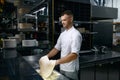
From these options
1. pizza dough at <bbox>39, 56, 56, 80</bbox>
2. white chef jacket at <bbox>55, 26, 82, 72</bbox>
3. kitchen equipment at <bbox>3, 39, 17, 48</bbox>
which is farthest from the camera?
kitchen equipment at <bbox>3, 39, 17, 48</bbox>

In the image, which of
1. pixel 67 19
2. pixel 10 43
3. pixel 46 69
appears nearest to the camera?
pixel 46 69

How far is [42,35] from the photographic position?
3.71m

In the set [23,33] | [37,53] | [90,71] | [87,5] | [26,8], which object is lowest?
[90,71]

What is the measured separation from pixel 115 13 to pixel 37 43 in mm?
2356

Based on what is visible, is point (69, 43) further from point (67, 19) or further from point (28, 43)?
point (28, 43)

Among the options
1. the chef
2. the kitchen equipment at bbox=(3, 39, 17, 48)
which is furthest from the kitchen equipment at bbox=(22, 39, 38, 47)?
the chef

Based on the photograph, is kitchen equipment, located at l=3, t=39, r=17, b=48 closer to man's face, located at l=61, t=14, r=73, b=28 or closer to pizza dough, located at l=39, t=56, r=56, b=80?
man's face, located at l=61, t=14, r=73, b=28

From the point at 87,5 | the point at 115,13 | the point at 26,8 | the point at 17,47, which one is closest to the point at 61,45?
the point at 26,8

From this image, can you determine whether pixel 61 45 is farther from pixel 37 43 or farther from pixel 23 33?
pixel 23 33

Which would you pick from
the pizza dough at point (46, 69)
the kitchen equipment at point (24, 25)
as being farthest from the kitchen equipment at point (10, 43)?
the pizza dough at point (46, 69)

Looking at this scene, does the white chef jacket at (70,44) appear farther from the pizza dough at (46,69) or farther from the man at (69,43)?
the pizza dough at (46,69)

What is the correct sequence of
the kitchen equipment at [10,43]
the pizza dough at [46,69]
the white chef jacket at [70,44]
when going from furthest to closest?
the kitchen equipment at [10,43] < the white chef jacket at [70,44] < the pizza dough at [46,69]

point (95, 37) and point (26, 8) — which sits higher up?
point (26, 8)

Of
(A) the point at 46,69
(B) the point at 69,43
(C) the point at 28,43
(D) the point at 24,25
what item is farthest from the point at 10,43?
(A) the point at 46,69
